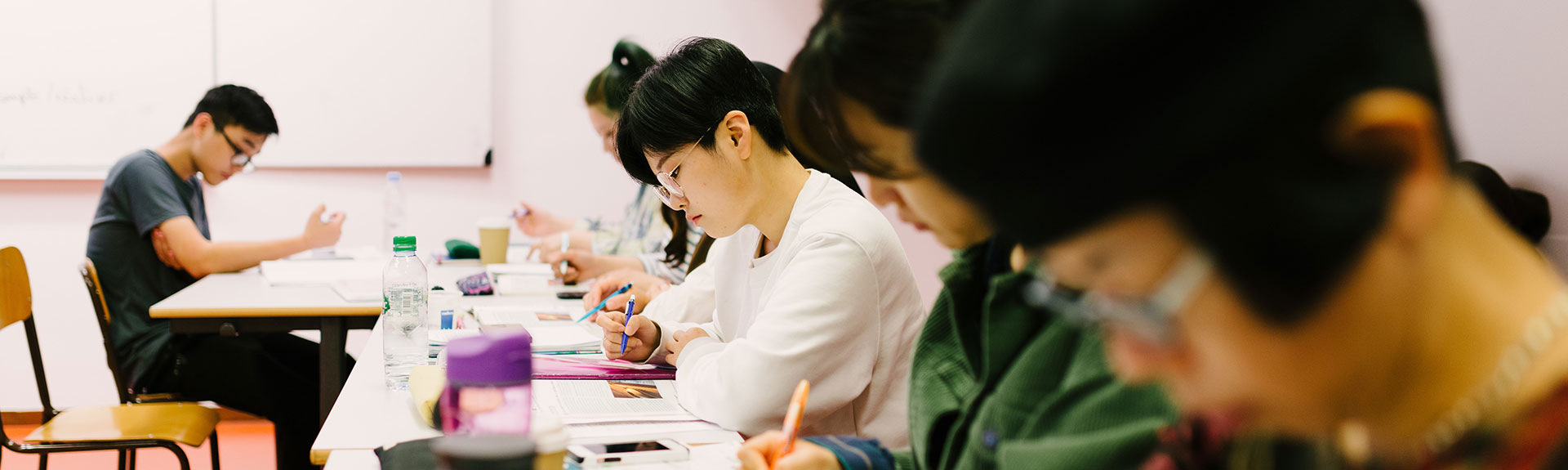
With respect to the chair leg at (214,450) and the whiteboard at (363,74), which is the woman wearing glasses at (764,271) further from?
the whiteboard at (363,74)

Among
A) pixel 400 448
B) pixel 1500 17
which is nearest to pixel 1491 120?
pixel 1500 17

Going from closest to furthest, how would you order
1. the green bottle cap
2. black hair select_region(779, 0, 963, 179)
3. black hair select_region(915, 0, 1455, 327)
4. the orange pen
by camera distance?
black hair select_region(915, 0, 1455, 327)
black hair select_region(779, 0, 963, 179)
the orange pen
the green bottle cap

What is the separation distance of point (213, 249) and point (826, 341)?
2.18 meters

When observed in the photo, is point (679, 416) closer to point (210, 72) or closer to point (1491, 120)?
point (1491, 120)

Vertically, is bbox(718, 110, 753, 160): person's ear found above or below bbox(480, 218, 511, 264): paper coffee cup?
above

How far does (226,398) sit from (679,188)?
163 cm

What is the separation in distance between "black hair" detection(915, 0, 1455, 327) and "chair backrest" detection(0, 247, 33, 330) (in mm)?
2531

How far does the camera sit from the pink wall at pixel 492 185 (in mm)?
3703

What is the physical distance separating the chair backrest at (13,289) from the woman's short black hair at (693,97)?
1.60 m

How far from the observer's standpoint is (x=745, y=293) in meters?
1.81

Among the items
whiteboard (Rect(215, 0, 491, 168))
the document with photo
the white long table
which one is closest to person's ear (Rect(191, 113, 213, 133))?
whiteboard (Rect(215, 0, 491, 168))

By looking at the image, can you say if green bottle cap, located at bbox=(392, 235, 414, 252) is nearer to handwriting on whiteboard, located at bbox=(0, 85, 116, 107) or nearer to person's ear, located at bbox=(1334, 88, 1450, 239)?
person's ear, located at bbox=(1334, 88, 1450, 239)

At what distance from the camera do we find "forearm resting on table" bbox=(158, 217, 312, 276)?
272 cm

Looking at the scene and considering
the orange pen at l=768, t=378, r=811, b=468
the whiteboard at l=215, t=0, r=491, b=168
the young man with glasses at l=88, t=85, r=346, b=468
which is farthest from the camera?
the whiteboard at l=215, t=0, r=491, b=168
